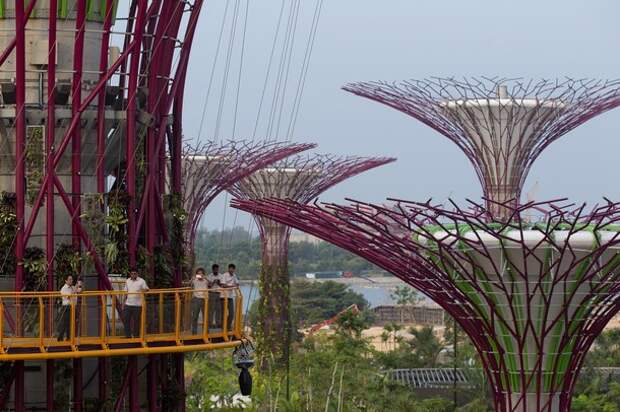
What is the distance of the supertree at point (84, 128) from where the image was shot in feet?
73.1

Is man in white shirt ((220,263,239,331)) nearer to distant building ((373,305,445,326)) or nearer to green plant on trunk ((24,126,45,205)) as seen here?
green plant on trunk ((24,126,45,205))

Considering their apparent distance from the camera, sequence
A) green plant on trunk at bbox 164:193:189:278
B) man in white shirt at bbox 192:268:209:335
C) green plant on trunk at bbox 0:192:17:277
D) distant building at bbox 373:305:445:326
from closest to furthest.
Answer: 1. man in white shirt at bbox 192:268:209:335
2. green plant on trunk at bbox 0:192:17:277
3. green plant on trunk at bbox 164:193:189:278
4. distant building at bbox 373:305:445:326

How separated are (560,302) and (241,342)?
25.6ft

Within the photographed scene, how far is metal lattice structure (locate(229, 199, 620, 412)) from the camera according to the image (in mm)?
27156

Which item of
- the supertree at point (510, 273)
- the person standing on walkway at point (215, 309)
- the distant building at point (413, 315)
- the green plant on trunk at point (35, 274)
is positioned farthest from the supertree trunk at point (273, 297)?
the distant building at point (413, 315)

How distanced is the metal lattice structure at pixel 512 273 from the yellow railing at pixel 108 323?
17.4ft

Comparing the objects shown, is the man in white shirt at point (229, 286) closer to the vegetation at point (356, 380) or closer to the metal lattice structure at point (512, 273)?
the metal lattice structure at point (512, 273)

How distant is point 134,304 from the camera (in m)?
21.4

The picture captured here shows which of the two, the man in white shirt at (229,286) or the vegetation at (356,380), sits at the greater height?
the man in white shirt at (229,286)

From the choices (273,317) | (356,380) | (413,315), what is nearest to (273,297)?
(273,317)

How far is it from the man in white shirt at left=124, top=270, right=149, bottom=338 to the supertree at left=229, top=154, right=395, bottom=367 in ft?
115

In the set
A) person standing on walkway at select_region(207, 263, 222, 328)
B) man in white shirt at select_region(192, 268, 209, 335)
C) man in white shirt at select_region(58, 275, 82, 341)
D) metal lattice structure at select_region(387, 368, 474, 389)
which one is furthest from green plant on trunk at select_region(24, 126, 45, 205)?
metal lattice structure at select_region(387, 368, 474, 389)

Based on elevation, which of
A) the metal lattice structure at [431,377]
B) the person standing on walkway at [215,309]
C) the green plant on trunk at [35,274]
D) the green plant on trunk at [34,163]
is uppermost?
the green plant on trunk at [34,163]

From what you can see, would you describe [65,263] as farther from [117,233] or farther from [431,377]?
[431,377]
